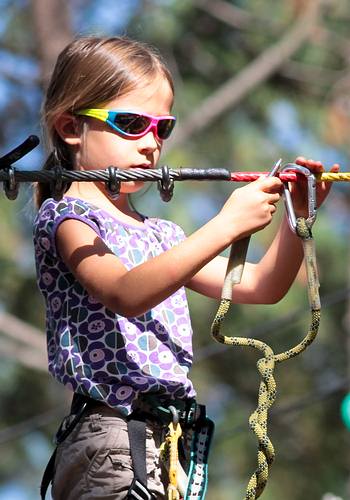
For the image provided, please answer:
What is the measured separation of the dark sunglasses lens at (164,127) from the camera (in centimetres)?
272

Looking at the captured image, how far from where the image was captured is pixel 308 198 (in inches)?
97.4

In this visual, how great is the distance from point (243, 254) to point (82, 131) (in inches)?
20.5

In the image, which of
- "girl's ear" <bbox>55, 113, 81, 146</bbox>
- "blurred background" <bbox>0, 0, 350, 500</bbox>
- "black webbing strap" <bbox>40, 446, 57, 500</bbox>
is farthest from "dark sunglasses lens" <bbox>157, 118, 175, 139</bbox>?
"blurred background" <bbox>0, 0, 350, 500</bbox>

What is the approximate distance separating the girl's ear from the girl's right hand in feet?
1.60

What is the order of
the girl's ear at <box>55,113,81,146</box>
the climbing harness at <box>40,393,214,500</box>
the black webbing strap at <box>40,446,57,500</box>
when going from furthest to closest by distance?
the girl's ear at <box>55,113,81,146</box> < the black webbing strap at <box>40,446,57,500</box> < the climbing harness at <box>40,393,214,500</box>

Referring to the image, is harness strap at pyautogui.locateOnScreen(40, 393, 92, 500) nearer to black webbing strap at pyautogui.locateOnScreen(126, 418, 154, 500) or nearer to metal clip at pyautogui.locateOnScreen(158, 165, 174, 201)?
Result: black webbing strap at pyautogui.locateOnScreen(126, 418, 154, 500)

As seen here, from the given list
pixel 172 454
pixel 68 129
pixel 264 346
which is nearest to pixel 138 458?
pixel 172 454

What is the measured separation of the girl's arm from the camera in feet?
7.82

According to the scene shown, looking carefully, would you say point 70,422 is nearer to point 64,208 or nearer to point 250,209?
point 64,208

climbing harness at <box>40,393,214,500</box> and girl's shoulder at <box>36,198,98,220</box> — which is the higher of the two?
girl's shoulder at <box>36,198,98,220</box>

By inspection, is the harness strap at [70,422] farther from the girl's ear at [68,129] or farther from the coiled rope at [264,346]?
the girl's ear at [68,129]

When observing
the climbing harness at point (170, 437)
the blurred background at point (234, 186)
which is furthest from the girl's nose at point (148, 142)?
the blurred background at point (234, 186)

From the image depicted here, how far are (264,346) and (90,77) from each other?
0.72 meters

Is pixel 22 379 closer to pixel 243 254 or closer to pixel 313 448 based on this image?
pixel 313 448
